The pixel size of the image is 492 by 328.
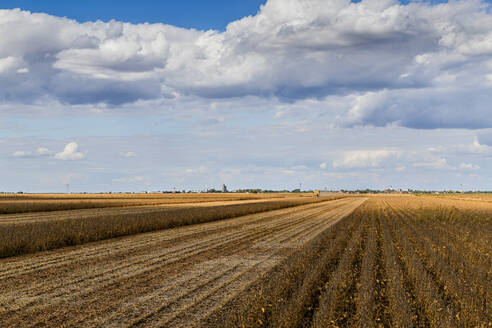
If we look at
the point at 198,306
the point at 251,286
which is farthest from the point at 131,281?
the point at 251,286

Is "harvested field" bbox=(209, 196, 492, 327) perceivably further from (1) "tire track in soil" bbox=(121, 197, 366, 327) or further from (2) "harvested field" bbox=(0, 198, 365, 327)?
(2) "harvested field" bbox=(0, 198, 365, 327)

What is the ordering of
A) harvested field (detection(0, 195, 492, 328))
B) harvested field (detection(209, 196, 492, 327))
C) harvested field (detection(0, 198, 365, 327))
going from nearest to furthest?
harvested field (detection(209, 196, 492, 327))
harvested field (detection(0, 195, 492, 328))
harvested field (detection(0, 198, 365, 327))

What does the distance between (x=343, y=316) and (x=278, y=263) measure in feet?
20.7

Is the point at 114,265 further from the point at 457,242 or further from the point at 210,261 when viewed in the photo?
the point at 457,242

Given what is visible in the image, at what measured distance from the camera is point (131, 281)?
11586 mm

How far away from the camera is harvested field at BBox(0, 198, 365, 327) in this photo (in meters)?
8.59

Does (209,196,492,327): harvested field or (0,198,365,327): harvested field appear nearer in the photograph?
(209,196,492,327): harvested field

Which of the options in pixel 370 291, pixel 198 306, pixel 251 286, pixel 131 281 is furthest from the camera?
pixel 131 281

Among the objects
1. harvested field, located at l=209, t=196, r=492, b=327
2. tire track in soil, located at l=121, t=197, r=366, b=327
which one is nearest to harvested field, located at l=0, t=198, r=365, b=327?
tire track in soil, located at l=121, t=197, r=366, b=327

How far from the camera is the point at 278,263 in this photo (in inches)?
572

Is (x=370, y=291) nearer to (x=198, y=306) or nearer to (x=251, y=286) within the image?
(x=251, y=286)

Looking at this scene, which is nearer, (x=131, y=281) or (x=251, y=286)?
(x=251, y=286)

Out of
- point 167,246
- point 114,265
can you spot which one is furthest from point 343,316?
point 167,246

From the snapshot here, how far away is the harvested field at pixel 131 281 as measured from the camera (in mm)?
8586
